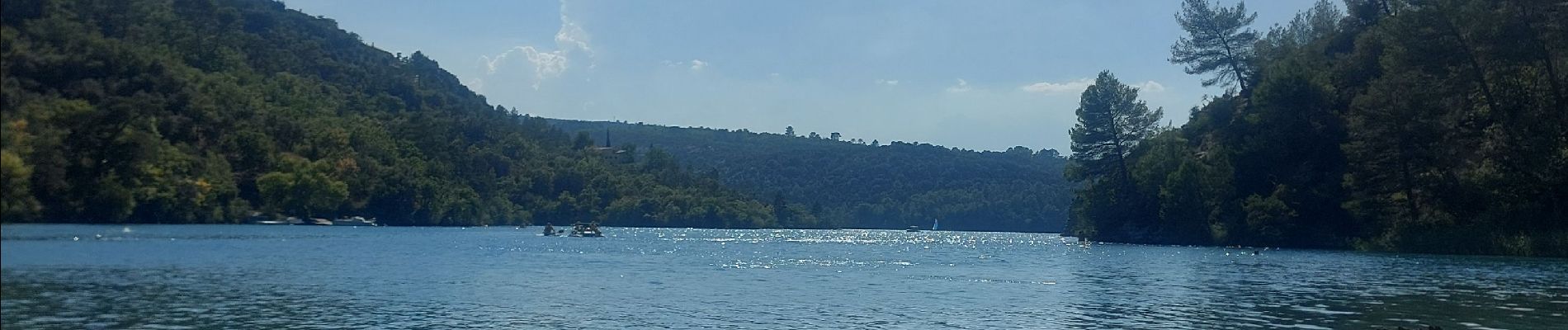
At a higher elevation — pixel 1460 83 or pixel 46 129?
pixel 1460 83

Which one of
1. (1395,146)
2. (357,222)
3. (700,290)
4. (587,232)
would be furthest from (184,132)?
(357,222)

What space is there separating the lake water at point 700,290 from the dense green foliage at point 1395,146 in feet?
26.2

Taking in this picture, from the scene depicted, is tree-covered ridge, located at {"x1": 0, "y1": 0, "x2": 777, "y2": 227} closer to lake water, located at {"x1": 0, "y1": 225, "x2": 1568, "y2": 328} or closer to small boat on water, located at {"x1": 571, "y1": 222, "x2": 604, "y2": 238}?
lake water, located at {"x1": 0, "y1": 225, "x2": 1568, "y2": 328}

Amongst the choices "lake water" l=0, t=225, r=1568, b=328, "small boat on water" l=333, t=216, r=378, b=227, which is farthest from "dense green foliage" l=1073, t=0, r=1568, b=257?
"small boat on water" l=333, t=216, r=378, b=227

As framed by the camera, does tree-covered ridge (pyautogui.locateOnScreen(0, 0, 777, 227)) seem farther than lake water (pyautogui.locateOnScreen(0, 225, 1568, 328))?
No

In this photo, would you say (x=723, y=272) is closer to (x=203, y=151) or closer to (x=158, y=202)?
(x=158, y=202)

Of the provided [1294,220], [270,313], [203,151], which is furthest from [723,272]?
[1294,220]

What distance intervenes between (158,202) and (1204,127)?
3816 inches

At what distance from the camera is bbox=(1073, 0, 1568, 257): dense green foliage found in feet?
241

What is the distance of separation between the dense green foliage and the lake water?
26.2 ft

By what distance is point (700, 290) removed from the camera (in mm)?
44281

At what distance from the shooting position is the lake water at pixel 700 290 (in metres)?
30.5

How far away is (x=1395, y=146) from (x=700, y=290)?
5648cm

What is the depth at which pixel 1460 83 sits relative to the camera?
74.8 meters
